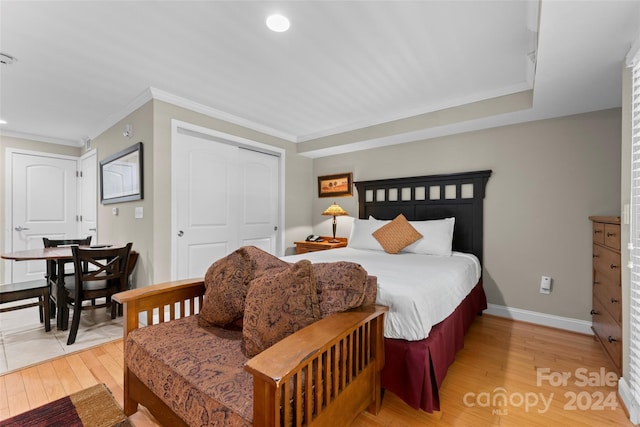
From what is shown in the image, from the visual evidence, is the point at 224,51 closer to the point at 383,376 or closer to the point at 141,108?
the point at 141,108

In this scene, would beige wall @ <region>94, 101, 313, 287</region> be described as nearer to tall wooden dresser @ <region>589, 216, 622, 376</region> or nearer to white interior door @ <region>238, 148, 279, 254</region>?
white interior door @ <region>238, 148, 279, 254</region>

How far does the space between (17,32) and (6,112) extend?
85.1 inches

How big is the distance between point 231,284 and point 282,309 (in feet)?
1.55

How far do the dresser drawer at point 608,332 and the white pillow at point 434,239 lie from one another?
1.18 m

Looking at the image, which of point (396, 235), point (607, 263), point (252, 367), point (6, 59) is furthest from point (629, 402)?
point (6, 59)

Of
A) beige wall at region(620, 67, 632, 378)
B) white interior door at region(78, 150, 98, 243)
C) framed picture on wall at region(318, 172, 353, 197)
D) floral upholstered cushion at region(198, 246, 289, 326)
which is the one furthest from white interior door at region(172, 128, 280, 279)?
beige wall at region(620, 67, 632, 378)

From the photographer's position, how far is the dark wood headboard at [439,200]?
10.3 feet

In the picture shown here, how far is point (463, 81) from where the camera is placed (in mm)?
2574

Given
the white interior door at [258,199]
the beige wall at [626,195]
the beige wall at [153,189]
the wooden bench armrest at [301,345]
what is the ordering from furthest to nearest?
the white interior door at [258,199] → the beige wall at [153,189] → the beige wall at [626,195] → the wooden bench armrest at [301,345]

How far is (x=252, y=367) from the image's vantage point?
2.75ft

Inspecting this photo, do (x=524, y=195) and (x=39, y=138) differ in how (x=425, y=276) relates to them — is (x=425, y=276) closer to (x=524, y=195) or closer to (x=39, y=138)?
(x=524, y=195)

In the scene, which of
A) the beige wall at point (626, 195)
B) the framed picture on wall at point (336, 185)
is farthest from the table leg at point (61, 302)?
the beige wall at point (626, 195)

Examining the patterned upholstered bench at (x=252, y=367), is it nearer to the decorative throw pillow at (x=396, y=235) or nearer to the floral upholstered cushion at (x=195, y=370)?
the floral upholstered cushion at (x=195, y=370)

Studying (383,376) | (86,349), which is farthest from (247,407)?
(86,349)
